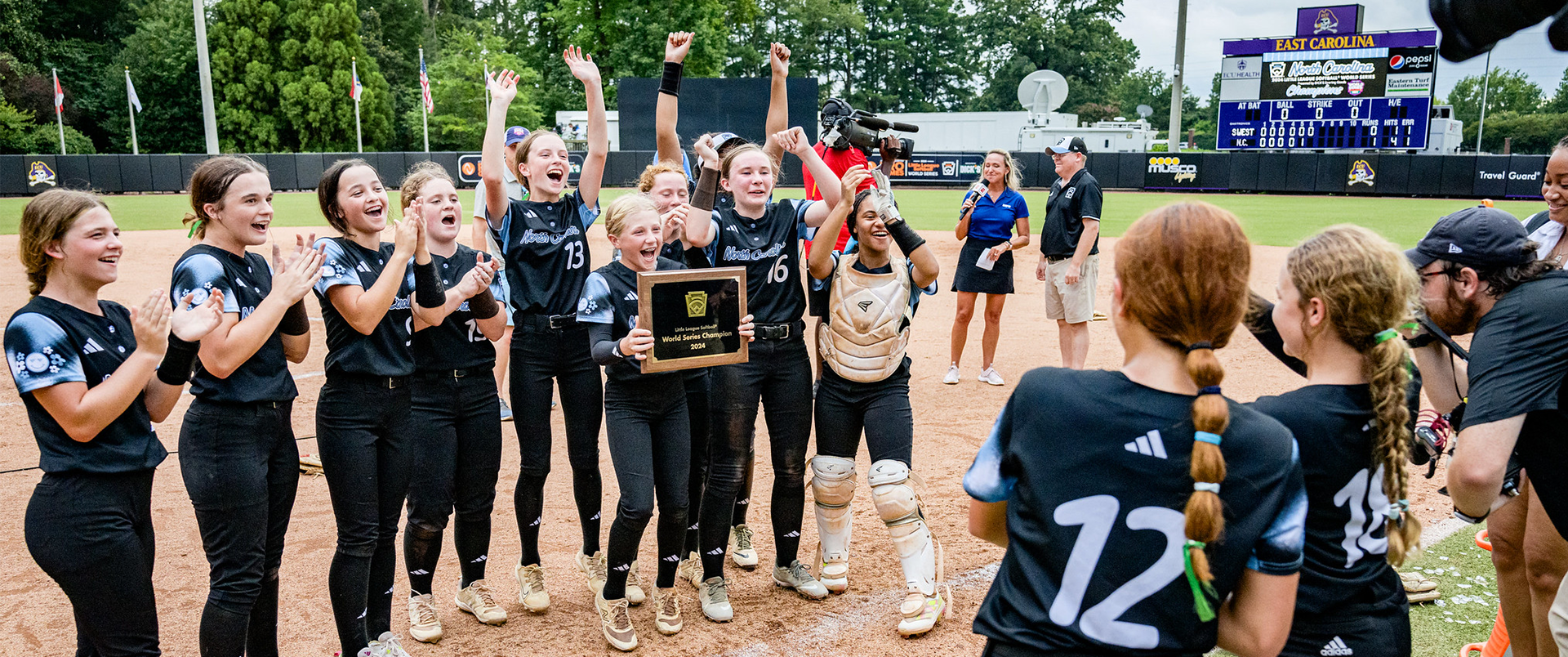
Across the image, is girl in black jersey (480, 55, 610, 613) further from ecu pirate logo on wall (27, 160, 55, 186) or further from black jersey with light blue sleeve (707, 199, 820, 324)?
ecu pirate logo on wall (27, 160, 55, 186)

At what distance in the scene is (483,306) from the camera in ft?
13.5

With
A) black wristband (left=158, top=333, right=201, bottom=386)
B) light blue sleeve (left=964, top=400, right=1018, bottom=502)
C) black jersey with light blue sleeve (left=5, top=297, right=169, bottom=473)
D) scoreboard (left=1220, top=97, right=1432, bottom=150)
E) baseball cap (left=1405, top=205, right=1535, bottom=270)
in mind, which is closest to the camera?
light blue sleeve (left=964, top=400, right=1018, bottom=502)

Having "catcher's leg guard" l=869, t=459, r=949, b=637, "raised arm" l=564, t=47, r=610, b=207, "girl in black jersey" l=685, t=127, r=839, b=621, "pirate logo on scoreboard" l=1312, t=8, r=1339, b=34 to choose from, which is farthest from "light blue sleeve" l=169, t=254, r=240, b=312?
"pirate logo on scoreboard" l=1312, t=8, r=1339, b=34

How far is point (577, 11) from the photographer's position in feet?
155

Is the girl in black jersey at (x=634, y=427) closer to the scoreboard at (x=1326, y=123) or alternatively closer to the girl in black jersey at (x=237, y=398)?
the girl in black jersey at (x=237, y=398)

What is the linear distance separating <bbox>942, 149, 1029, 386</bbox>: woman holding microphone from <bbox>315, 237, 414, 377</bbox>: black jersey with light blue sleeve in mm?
5866

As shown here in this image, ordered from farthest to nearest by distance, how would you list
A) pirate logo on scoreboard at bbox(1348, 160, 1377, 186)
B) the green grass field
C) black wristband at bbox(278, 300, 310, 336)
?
1. pirate logo on scoreboard at bbox(1348, 160, 1377, 186)
2. the green grass field
3. black wristband at bbox(278, 300, 310, 336)

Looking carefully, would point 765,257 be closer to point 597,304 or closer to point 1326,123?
point 597,304

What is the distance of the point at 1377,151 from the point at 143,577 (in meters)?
36.2

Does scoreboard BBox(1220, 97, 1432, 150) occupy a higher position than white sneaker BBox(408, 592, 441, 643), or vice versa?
scoreboard BBox(1220, 97, 1432, 150)

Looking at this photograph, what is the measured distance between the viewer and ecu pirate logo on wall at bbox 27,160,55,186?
29922mm

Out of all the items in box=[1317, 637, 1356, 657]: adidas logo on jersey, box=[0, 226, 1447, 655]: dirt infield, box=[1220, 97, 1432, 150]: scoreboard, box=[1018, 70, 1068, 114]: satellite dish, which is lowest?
box=[0, 226, 1447, 655]: dirt infield

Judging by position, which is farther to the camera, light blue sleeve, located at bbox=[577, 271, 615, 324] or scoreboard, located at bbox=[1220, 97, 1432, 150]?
scoreboard, located at bbox=[1220, 97, 1432, 150]

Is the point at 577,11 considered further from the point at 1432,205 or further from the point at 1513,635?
the point at 1513,635
